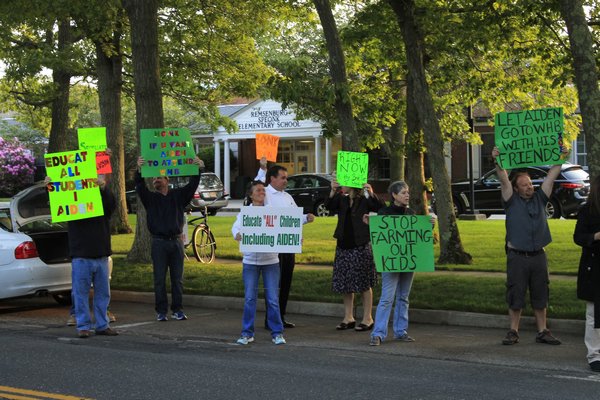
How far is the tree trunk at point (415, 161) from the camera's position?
16.9 metres

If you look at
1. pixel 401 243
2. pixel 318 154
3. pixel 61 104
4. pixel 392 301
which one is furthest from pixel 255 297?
pixel 318 154

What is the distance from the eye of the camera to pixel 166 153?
36.4ft

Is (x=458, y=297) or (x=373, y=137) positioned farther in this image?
(x=373, y=137)

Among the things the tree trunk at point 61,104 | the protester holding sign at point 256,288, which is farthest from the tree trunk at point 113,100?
the protester holding sign at point 256,288

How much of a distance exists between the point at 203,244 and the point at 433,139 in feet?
15.8

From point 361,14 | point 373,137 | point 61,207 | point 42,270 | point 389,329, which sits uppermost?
point 361,14

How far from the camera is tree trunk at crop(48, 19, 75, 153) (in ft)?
71.2

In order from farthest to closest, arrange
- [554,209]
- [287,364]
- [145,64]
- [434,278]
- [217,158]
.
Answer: [217,158] < [554,209] < [145,64] < [434,278] < [287,364]

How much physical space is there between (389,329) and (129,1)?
26.4 ft

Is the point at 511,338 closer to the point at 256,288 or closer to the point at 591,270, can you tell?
the point at 591,270

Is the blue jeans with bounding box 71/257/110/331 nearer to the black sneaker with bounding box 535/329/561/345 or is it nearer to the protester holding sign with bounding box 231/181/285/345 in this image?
the protester holding sign with bounding box 231/181/285/345

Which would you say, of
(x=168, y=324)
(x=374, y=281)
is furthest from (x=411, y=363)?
(x=168, y=324)

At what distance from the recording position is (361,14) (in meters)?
15.7

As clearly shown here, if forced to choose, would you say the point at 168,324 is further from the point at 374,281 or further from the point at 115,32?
the point at 115,32
